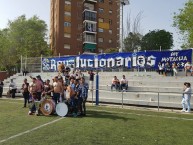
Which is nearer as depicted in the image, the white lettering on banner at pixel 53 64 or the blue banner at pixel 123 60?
the blue banner at pixel 123 60

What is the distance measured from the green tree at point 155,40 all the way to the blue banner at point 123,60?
125 feet

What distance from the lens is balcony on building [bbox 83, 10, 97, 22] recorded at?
235ft

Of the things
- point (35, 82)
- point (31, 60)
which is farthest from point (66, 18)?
point (35, 82)

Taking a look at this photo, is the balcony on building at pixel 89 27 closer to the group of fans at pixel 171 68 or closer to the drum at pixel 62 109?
the group of fans at pixel 171 68

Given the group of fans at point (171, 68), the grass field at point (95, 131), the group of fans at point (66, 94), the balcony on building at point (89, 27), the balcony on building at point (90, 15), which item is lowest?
the grass field at point (95, 131)

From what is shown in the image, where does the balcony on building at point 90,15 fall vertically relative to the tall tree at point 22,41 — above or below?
above

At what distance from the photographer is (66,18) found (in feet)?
229

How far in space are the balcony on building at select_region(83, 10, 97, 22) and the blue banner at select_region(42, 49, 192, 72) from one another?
4089cm

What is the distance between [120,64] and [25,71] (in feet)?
37.5

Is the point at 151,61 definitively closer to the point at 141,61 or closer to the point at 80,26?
the point at 141,61

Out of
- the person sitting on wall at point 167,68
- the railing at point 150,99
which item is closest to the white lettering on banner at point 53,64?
the railing at point 150,99

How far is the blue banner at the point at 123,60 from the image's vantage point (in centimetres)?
2357

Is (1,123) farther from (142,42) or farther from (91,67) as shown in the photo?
(142,42)

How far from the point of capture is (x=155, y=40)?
6762 centimetres
